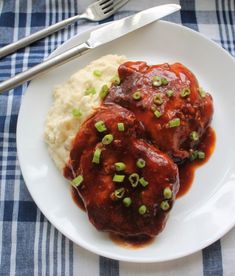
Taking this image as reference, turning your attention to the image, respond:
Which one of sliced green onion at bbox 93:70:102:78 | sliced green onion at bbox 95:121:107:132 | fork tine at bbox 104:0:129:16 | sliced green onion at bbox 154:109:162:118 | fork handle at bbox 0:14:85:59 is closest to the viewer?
sliced green onion at bbox 95:121:107:132

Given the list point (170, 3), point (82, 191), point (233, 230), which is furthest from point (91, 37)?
point (233, 230)

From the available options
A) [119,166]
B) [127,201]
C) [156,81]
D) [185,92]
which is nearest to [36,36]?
[156,81]

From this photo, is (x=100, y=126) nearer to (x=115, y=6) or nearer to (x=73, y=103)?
Answer: (x=73, y=103)

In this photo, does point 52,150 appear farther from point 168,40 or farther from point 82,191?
point 168,40

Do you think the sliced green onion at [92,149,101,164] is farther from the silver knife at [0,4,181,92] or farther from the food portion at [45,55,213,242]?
the silver knife at [0,4,181,92]

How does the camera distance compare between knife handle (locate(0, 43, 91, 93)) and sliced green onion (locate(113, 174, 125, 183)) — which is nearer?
sliced green onion (locate(113, 174, 125, 183))

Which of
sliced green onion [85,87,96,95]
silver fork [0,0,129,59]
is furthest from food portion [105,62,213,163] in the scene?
silver fork [0,0,129,59]

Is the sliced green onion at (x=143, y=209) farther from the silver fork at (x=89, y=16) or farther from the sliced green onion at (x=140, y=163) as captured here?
the silver fork at (x=89, y=16)
